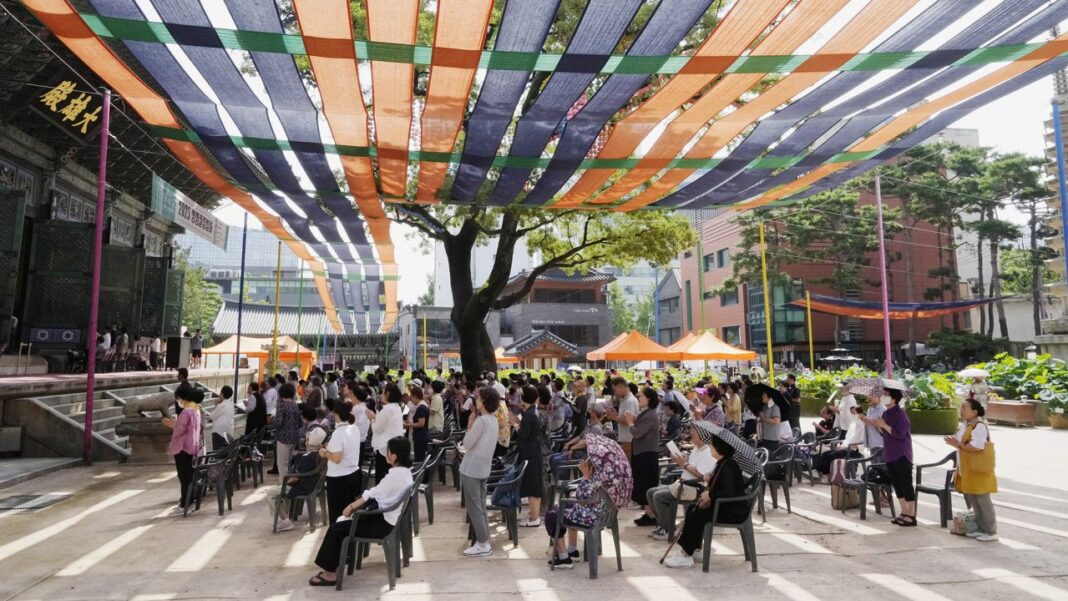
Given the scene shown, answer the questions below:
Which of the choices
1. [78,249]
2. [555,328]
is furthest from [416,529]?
[555,328]

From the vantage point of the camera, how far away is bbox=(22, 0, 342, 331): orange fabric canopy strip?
4453mm

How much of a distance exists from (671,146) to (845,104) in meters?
1.64

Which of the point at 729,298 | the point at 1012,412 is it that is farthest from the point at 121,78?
the point at 729,298

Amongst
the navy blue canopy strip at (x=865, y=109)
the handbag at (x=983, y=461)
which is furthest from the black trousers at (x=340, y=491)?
the handbag at (x=983, y=461)

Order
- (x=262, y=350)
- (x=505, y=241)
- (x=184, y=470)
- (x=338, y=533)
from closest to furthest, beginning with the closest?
(x=338, y=533) → (x=184, y=470) → (x=505, y=241) → (x=262, y=350)

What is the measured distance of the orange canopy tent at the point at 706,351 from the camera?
50.9ft

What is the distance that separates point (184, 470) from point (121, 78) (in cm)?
369

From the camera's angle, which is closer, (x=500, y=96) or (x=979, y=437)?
(x=979, y=437)

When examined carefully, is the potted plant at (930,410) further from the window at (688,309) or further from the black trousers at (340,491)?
the window at (688,309)

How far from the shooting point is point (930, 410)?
12.7 metres

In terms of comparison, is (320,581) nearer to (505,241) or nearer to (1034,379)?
(505,241)

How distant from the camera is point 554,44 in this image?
1005 cm

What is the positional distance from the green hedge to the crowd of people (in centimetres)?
555

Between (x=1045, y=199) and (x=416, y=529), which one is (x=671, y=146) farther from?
(x=1045, y=199)
